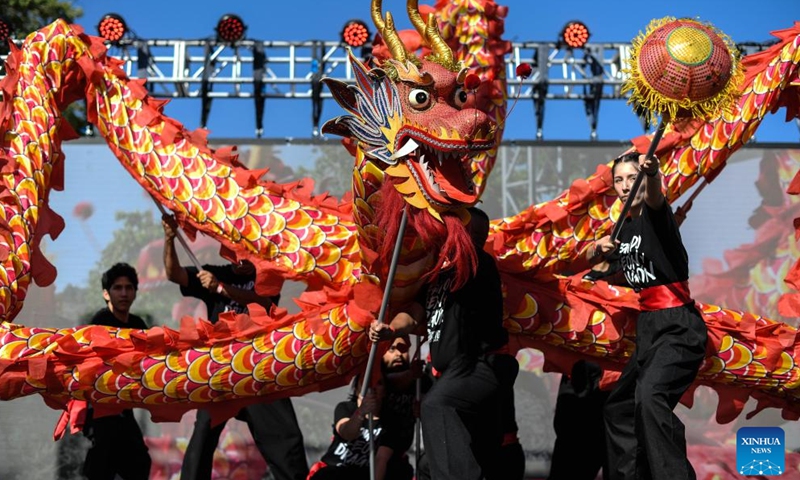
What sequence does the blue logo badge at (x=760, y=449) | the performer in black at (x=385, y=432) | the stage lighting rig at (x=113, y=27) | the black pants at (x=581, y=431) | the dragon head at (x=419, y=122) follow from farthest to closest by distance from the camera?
1. the stage lighting rig at (x=113, y=27)
2. the blue logo badge at (x=760, y=449)
3. the black pants at (x=581, y=431)
4. the performer in black at (x=385, y=432)
5. the dragon head at (x=419, y=122)

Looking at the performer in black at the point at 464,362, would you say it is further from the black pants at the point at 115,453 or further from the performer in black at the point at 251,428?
the black pants at the point at 115,453

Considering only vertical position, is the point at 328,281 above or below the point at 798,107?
below

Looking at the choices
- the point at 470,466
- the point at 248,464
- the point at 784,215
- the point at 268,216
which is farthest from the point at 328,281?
the point at 784,215

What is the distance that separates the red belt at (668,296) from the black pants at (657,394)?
21 millimetres

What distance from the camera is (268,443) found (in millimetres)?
4648

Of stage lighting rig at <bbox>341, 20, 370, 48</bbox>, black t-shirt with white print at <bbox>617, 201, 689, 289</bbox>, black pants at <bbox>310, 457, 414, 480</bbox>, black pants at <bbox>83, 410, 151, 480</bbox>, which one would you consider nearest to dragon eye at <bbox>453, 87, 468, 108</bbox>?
black t-shirt with white print at <bbox>617, 201, 689, 289</bbox>

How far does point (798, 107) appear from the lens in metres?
4.41

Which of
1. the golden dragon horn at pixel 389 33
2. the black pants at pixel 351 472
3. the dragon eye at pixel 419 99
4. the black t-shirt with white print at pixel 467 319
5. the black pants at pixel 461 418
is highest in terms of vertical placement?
the golden dragon horn at pixel 389 33

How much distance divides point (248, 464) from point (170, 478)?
43 cm

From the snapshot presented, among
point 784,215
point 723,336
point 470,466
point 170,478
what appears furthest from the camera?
point 784,215

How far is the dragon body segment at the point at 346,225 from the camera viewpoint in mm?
3436

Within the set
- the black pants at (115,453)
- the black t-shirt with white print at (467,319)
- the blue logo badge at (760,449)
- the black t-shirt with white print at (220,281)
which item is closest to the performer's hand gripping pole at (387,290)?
the black t-shirt with white print at (467,319)

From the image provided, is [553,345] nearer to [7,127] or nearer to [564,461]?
[564,461]

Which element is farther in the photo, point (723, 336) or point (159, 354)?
point (723, 336)
